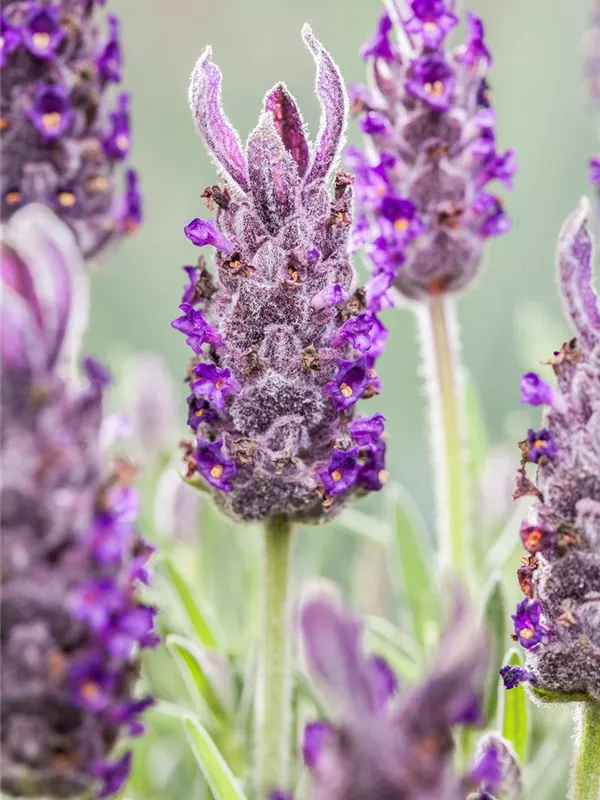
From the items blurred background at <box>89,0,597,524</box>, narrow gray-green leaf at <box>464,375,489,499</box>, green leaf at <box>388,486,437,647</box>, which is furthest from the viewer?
blurred background at <box>89,0,597,524</box>

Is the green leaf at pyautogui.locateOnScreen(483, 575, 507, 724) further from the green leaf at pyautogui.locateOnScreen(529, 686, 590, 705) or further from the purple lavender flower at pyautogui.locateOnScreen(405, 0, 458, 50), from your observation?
the purple lavender flower at pyautogui.locateOnScreen(405, 0, 458, 50)

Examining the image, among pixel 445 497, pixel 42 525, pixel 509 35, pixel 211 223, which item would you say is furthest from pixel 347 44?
pixel 42 525

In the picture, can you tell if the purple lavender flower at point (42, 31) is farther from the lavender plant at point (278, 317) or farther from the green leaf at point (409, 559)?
the green leaf at point (409, 559)

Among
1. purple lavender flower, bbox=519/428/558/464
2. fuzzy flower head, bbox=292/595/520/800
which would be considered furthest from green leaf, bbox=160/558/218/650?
fuzzy flower head, bbox=292/595/520/800

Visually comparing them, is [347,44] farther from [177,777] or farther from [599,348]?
[599,348]

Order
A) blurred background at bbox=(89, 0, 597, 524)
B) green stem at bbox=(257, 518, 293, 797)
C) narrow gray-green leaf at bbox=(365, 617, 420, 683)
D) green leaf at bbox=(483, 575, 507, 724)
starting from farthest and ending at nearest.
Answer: blurred background at bbox=(89, 0, 597, 524)
narrow gray-green leaf at bbox=(365, 617, 420, 683)
green leaf at bbox=(483, 575, 507, 724)
green stem at bbox=(257, 518, 293, 797)

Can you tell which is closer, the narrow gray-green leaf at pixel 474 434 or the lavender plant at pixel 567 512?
the lavender plant at pixel 567 512

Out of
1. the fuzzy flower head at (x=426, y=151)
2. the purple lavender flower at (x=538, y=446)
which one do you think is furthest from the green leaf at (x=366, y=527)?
the purple lavender flower at (x=538, y=446)
